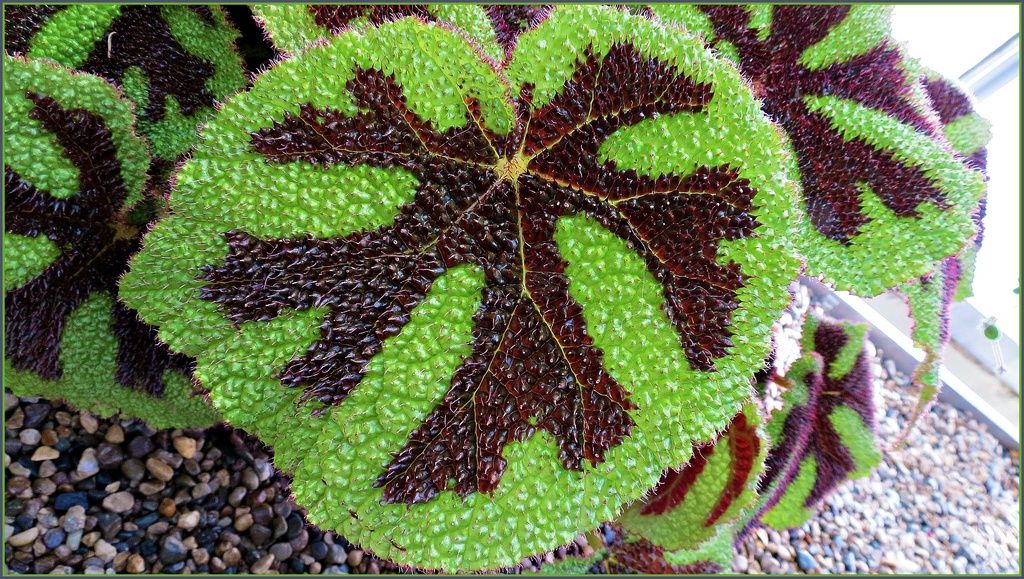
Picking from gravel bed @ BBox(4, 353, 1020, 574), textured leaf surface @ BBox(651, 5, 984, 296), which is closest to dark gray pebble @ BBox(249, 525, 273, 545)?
gravel bed @ BBox(4, 353, 1020, 574)

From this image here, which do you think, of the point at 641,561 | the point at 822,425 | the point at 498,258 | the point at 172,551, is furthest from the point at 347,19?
the point at 822,425

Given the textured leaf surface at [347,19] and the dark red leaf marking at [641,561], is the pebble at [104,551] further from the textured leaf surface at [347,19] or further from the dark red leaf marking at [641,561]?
the dark red leaf marking at [641,561]

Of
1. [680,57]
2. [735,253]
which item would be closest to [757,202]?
[735,253]

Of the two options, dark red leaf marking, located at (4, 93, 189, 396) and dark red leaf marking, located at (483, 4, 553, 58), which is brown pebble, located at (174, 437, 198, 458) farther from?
dark red leaf marking, located at (483, 4, 553, 58)

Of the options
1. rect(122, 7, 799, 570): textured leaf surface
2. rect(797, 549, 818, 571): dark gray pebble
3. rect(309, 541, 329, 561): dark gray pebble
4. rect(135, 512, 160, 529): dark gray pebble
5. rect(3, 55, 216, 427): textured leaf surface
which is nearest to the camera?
rect(122, 7, 799, 570): textured leaf surface

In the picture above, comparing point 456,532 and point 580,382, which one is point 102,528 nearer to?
point 456,532

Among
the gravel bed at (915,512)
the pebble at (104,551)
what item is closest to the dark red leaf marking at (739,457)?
the gravel bed at (915,512)

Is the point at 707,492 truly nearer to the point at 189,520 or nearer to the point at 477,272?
the point at 477,272
